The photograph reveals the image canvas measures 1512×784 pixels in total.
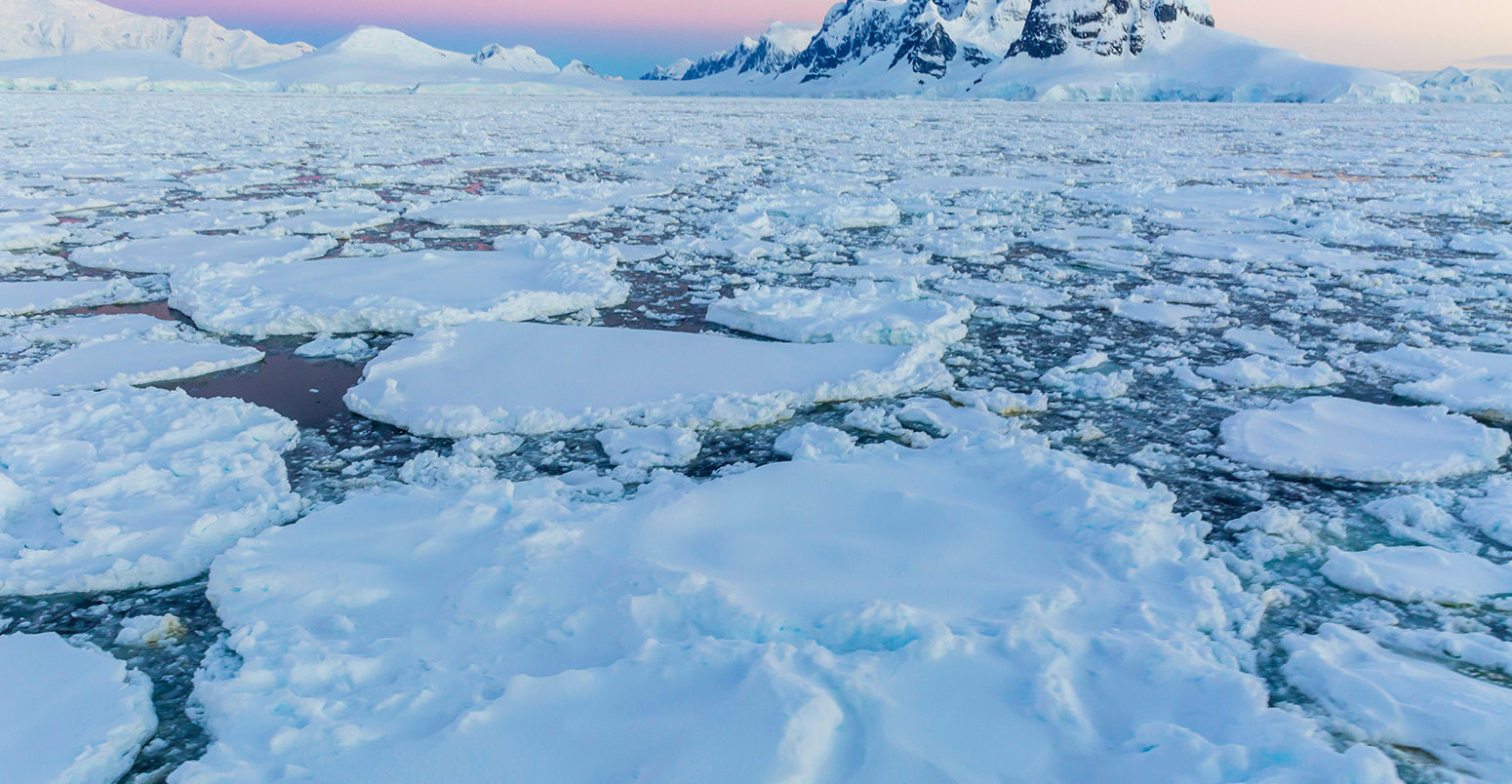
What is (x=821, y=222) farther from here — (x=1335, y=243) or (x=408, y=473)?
(x=408, y=473)

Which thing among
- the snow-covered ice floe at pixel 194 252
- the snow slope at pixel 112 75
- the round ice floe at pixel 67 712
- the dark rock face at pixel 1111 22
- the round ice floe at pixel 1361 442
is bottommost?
the round ice floe at pixel 67 712

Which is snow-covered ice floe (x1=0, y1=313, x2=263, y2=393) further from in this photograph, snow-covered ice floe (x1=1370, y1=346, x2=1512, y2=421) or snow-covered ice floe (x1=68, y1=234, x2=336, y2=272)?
snow-covered ice floe (x1=1370, y1=346, x2=1512, y2=421)

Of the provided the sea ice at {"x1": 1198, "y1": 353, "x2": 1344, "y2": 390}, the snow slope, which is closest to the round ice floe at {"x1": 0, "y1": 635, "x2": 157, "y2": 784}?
the sea ice at {"x1": 1198, "y1": 353, "x2": 1344, "y2": 390}

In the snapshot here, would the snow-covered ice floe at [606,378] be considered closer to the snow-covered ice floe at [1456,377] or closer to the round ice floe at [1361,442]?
the round ice floe at [1361,442]

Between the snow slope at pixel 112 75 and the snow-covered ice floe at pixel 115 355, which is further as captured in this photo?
the snow slope at pixel 112 75

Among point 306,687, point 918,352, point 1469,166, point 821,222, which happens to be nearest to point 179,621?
point 306,687

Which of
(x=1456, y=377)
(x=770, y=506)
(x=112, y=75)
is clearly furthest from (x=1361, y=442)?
(x=112, y=75)

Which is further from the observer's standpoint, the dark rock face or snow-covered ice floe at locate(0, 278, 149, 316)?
the dark rock face

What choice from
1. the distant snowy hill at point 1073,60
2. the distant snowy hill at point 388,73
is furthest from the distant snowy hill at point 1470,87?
the distant snowy hill at point 388,73
